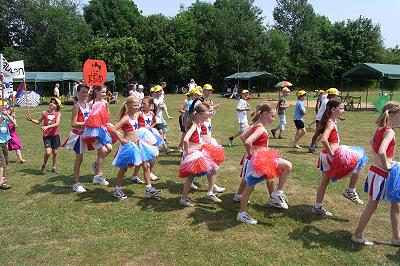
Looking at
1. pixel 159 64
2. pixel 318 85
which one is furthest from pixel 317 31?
pixel 159 64

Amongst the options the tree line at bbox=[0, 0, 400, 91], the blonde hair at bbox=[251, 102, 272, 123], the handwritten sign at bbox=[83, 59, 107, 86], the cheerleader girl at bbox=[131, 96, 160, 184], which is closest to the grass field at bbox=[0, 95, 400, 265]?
the cheerleader girl at bbox=[131, 96, 160, 184]

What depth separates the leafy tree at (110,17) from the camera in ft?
211

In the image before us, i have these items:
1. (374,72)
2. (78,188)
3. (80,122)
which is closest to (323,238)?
(78,188)

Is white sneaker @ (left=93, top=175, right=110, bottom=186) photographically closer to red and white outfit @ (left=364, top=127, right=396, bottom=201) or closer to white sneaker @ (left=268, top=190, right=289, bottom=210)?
white sneaker @ (left=268, top=190, right=289, bottom=210)

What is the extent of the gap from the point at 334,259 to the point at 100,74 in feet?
21.9

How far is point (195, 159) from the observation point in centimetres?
591

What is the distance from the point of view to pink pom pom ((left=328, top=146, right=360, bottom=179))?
557 centimetres

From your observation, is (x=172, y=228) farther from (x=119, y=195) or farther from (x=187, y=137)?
(x=119, y=195)

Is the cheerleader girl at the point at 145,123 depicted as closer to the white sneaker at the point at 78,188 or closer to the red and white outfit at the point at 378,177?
the white sneaker at the point at 78,188

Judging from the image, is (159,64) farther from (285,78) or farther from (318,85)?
(318,85)

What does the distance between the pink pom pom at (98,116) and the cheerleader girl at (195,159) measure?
70.5 inches

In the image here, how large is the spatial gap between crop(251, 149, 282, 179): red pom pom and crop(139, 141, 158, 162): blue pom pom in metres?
2.10

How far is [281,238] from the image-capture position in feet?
17.1

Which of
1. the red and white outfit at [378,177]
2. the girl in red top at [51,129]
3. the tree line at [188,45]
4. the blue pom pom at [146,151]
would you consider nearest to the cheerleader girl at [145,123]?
the blue pom pom at [146,151]
